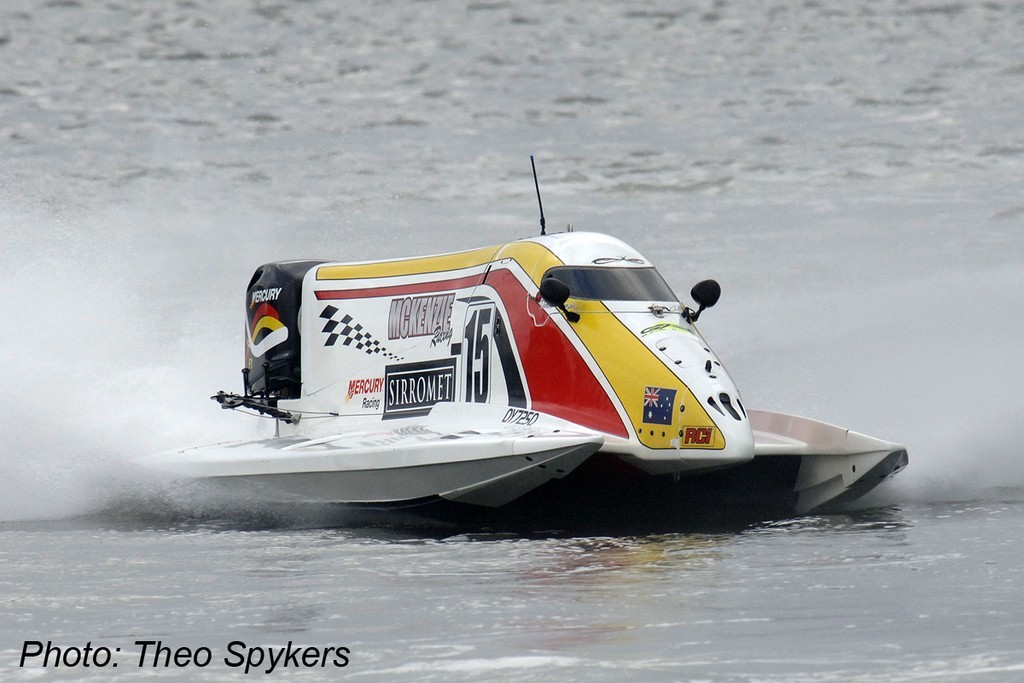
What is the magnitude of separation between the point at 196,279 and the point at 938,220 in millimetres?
10323

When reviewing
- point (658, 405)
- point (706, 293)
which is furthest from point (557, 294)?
point (706, 293)

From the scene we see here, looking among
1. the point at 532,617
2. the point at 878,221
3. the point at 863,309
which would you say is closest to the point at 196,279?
the point at 863,309

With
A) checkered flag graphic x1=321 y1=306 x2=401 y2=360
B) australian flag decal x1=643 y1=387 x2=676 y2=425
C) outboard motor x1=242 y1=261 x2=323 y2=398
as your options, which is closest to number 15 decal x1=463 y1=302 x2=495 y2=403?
checkered flag graphic x1=321 y1=306 x2=401 y2=360

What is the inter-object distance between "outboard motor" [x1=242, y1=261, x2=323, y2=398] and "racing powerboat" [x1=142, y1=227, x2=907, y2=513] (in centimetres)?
20

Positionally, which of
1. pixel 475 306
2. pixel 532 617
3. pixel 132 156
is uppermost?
pixel 132 156

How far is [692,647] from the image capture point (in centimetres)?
605

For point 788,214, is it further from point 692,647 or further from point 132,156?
point 692,647

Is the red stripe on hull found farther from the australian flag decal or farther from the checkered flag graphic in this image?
the checkered flag graphic

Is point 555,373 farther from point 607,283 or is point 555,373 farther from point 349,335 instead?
point 349,335

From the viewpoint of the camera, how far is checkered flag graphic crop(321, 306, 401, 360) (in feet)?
35.7

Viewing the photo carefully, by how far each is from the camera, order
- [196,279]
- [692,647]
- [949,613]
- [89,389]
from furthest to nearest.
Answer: [196,279]
[89,389]
[949,613]
[692,647]

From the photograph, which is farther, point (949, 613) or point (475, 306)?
point (475, 306)

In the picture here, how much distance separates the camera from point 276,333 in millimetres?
11625

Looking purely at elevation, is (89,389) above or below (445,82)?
below
